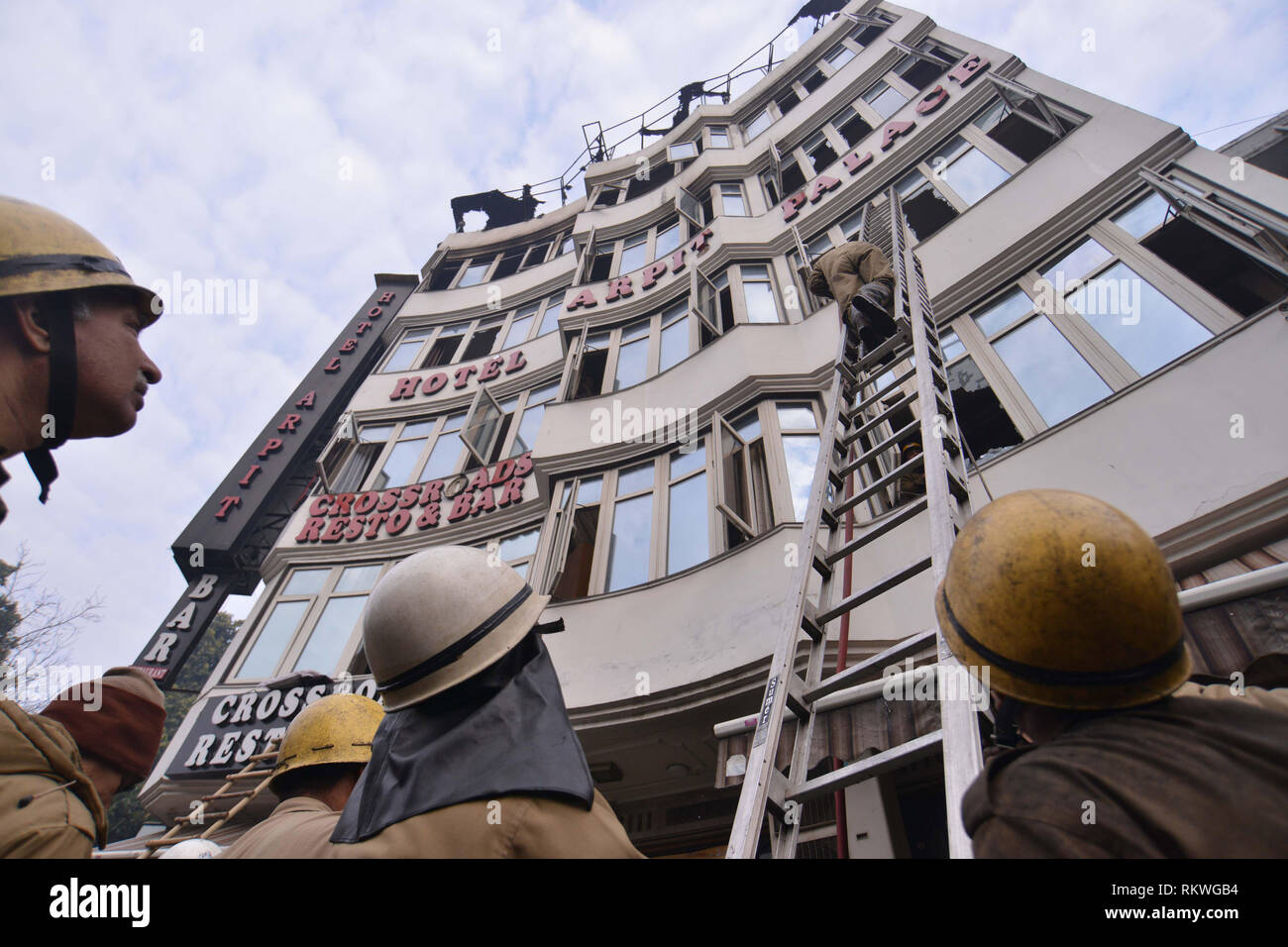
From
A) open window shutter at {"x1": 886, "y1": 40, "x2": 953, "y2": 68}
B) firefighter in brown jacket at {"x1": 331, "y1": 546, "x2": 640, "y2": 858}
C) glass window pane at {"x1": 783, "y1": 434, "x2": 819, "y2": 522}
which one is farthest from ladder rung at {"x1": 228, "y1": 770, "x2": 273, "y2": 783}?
open window shutter at {"x1": 886, "y1": 40, "x2": 953, "y2": 68}

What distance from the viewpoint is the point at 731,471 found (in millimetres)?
7184

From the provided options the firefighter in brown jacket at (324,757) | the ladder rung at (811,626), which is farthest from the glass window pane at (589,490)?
the ladder rung at (811,626)

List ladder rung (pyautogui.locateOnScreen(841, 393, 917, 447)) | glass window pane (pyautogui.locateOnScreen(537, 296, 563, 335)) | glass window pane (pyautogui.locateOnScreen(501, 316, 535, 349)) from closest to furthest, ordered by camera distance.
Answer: ladder rung (pyautogui.locateOnScreen(841, 393, 917, 447)) < glass window pane (pyautogui.locateOnScreen(537, 296, 563, 335)) < glass window pane (pyautogui.locateOnScreen(501, 316, 535, 349))

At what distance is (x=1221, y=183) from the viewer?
5281mm

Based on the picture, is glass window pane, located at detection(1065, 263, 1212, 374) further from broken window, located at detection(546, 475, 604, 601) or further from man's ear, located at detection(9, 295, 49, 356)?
man's ear, located at detection(9, 295, 49, 356)

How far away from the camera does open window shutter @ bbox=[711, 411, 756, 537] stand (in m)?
6.81

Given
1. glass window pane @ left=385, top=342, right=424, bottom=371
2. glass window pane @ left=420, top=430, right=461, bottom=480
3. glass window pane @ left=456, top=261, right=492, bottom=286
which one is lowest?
glass window pane @ left=420, top=430, right=461, bottom=480

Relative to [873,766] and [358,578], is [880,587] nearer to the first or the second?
[873,766]

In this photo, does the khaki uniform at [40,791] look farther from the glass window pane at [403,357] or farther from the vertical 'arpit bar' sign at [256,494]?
the glass window pane at [403,357]

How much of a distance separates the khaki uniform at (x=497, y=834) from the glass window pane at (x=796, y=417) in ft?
20.6

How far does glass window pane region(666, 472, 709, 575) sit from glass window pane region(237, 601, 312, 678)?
7877 millimetres

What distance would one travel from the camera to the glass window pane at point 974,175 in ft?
25.5
